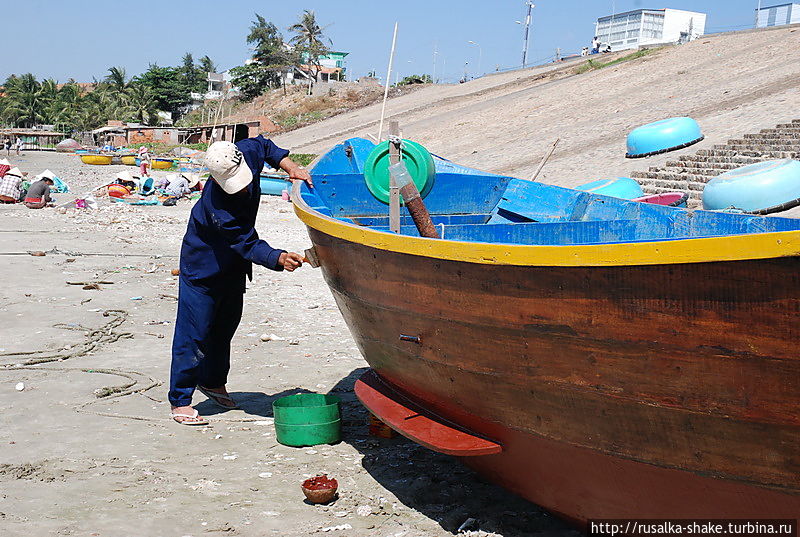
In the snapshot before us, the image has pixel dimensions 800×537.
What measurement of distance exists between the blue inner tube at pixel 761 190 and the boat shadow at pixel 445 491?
700 centimetres

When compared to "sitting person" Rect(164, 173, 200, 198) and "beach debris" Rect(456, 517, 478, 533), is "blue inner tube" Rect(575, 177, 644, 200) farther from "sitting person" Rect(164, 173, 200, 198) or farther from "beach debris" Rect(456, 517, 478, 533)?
"sitting person" Rect(164, 173, 200, 198)

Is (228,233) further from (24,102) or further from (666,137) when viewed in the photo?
(24,102)

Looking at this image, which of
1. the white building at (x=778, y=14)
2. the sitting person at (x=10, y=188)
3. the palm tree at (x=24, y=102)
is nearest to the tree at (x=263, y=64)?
the palm tree at (x=24, y=102)

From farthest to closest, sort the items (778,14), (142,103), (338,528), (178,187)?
(142,103) → (778,14) → (178,187) → (338,528)

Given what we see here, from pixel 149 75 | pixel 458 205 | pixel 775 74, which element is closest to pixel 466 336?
pixel 458 205

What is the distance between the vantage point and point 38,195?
16047 mm

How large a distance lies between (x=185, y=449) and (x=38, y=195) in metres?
13.6

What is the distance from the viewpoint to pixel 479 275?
9.61 ft

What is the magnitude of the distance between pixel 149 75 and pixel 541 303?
246 feet

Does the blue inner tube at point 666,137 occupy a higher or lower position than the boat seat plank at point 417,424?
higher

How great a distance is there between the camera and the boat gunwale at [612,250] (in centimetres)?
218

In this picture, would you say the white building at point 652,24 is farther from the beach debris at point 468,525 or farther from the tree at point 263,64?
the beach debris at point 468,525

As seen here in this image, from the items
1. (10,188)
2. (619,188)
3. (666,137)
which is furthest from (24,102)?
(619,188)

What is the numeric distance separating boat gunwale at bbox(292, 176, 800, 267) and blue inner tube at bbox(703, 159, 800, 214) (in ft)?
25.2
